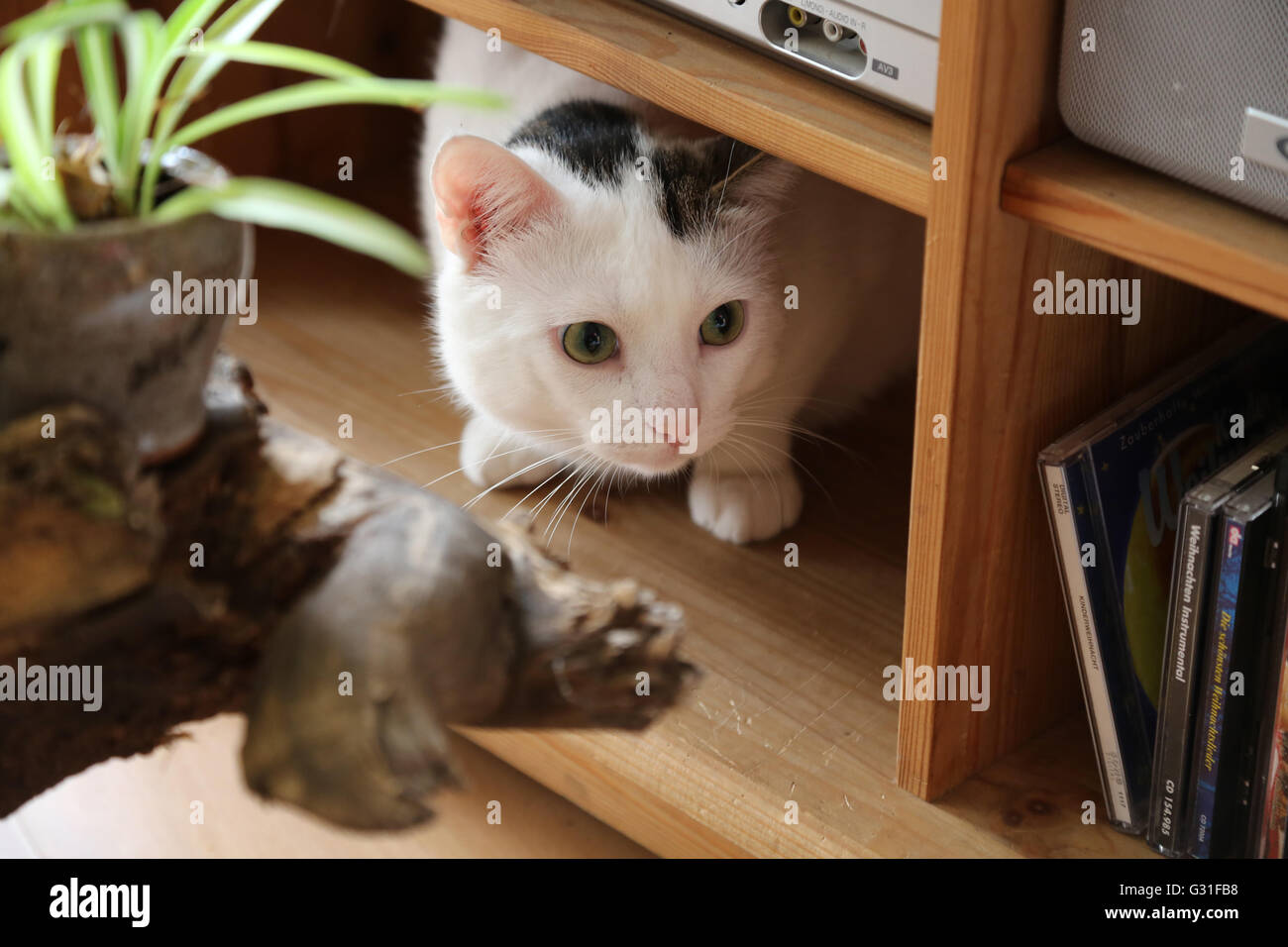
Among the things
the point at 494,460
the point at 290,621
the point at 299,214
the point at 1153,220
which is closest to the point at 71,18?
the point at 299,214

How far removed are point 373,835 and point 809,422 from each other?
804 millimetres

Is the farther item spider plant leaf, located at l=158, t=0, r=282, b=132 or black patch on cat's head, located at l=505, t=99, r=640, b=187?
black patch on cat's head, located at l=505, t=99, r=640, b=187

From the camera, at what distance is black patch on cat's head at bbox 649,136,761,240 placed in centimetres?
94

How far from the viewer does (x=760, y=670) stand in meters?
1.03

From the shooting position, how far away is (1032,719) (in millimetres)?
967

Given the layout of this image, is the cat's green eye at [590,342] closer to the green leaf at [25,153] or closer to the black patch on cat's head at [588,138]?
the black patch on cat's head at [588,138]

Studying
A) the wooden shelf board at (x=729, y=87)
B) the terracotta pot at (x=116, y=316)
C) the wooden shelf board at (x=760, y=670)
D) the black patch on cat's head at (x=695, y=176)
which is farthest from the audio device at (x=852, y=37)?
the wooden shelf board at (x=760, y=670)

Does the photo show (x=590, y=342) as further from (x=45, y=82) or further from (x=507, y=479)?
(x=45, y=82)

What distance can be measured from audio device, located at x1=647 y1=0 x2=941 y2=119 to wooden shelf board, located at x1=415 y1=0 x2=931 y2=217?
0.01m

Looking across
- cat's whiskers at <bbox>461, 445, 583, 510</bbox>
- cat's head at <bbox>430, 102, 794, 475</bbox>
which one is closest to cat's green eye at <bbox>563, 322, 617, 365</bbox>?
cat's head at <bbox>430, 102, 794, 475</bbox>

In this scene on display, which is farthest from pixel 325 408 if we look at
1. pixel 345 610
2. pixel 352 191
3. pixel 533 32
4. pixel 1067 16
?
pixel 1067 16

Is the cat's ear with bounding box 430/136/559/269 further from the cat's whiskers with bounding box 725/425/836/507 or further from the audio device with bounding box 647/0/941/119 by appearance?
the cat's whiskers with bounding box 725/425/836/507
